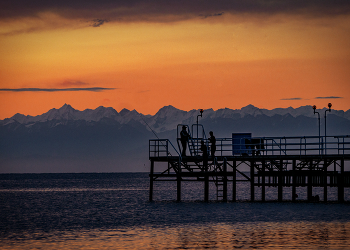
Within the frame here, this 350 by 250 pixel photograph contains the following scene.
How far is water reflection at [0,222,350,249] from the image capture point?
2488 centimetres

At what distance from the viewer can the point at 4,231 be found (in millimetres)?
32000

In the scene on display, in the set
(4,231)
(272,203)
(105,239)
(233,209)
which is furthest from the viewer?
(272,203)

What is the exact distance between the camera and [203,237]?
90.0ft

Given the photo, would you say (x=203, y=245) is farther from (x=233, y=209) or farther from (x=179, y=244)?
(x=233, y=209)

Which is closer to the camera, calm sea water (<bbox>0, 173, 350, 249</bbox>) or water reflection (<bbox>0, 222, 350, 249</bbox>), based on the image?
water reflection (<bbox>0, 222, 350, 249</bbox>)

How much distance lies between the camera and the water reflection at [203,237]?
980 inches

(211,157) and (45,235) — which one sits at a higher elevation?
(211,157)

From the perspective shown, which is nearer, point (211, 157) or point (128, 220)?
point (128, 220)

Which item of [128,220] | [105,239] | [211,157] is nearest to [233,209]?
[211,157]

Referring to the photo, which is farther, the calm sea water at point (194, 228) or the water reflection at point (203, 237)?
the calm sea water at point (194, 228)

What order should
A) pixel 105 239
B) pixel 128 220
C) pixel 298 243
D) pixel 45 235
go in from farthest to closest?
pixel 128 220 < pixel 45 235 < pixel 105 239 < pixel 298 243

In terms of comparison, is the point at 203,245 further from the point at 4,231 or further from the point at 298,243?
the point at 4,231

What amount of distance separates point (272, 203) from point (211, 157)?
825 centimetres

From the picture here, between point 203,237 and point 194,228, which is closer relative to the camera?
point 203,237
